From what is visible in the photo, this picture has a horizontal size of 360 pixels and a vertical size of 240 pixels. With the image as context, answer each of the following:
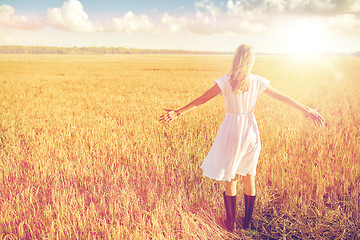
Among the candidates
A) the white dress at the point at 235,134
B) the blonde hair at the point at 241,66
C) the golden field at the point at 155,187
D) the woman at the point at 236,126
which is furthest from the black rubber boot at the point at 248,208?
the blonde hair at the point at 241,66

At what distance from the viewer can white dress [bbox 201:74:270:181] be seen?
239 cm

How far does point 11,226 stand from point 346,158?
4273 mm

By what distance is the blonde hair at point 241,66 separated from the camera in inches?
88.4

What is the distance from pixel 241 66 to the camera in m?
2.26

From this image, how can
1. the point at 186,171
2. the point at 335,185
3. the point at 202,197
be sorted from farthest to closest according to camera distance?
1. the point at 186,171
2. the point at 335,185
3. the point at 202,197

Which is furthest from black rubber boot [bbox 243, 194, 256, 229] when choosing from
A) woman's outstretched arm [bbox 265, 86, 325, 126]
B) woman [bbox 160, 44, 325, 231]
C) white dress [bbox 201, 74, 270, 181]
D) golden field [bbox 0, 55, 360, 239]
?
woman's outstretched arm [bbox 265, 86, 325, 126]

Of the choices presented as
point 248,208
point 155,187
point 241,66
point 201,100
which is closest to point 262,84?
point 241,66

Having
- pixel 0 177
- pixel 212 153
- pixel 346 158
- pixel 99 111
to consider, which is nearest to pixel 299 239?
pixel 212 153

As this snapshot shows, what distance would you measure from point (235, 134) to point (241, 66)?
1.88 ft

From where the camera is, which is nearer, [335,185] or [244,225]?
[244,225]

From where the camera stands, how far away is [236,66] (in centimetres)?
227

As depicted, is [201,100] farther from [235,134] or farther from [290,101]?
[290,101]

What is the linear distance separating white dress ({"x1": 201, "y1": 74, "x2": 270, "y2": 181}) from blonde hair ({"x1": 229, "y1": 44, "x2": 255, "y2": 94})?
0.27 feet

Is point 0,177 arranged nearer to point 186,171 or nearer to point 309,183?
point 186,171
